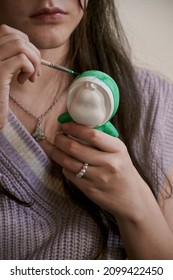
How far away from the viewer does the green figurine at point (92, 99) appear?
0.57 m

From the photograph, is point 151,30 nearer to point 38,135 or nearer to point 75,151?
point 38,135

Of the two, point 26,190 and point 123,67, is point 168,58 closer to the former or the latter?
point 123,67

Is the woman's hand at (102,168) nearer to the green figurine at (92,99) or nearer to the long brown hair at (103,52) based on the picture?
the green figurine at (92,99)

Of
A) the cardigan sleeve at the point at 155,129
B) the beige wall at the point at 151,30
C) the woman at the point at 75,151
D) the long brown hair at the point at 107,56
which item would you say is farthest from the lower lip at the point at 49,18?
the beige wall at the point at 151,30

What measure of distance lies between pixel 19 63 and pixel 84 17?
30cm

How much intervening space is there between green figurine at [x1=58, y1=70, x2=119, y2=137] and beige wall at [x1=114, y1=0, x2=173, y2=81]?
23.1 inches

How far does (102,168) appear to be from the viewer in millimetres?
647

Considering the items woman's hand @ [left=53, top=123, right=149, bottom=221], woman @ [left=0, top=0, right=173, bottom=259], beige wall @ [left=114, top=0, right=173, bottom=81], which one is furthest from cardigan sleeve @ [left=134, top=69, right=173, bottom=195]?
beige wall @ [left=114, top=0, right=173, bottom=81]

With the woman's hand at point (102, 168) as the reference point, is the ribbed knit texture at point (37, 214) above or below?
below

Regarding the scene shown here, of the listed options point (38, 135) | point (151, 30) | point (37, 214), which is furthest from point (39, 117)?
point (151, 30)

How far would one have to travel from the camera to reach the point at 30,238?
29.8 inches

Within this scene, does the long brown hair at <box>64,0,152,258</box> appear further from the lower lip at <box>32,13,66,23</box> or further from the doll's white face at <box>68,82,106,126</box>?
the doll's white face at <box>68,82,106,126</box>

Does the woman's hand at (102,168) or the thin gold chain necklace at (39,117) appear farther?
the thin gold chain necklace at (39,117)

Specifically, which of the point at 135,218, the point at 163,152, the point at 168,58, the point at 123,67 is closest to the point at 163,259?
the point at 135,218
